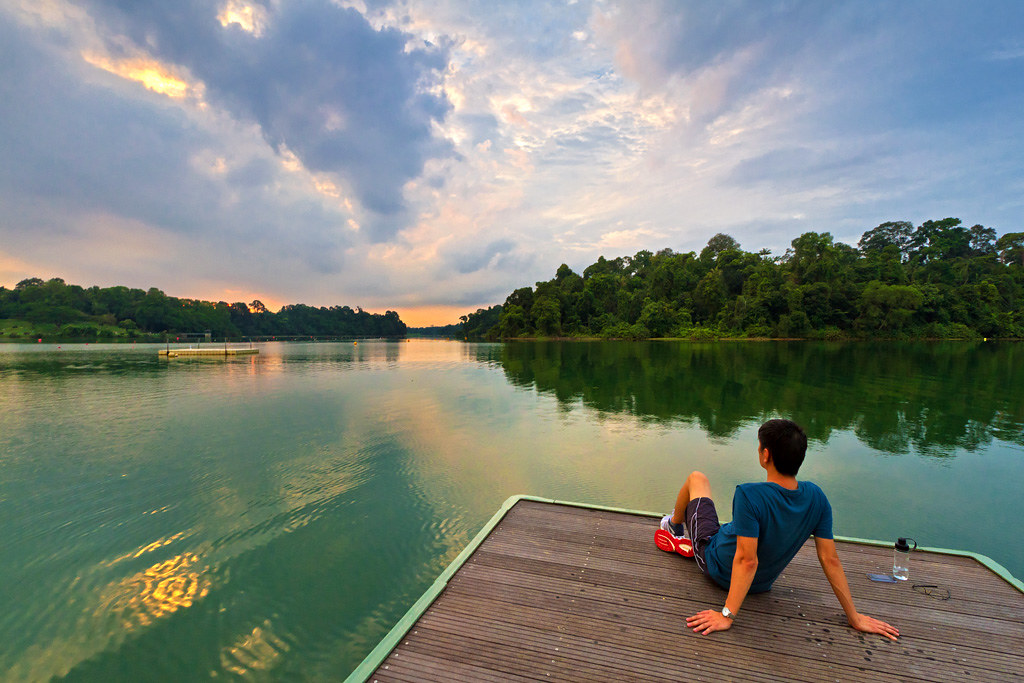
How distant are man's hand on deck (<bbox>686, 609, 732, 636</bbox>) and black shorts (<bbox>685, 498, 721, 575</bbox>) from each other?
0.58m

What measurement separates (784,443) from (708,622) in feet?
4.50

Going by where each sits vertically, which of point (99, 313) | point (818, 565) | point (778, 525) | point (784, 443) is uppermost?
point (99, 313)

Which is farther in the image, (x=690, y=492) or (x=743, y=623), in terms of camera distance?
(x=690, y=492)

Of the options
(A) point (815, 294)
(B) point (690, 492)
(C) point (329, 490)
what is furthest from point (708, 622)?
(A) point (815, 294)

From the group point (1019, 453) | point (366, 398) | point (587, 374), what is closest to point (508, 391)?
point (366, 398)

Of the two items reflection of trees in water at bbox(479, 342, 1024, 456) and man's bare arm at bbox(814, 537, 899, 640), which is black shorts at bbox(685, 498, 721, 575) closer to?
man's bare arm at bbox(814, 537, 899, 640)

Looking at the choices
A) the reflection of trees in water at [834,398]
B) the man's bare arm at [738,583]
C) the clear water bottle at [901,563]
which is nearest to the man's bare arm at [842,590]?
the man's bare arm at [738,583]

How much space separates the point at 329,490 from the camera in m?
7.70

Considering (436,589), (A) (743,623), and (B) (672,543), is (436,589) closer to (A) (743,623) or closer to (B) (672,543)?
(B) (672,543)

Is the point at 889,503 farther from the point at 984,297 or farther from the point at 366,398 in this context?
the point at 984,297

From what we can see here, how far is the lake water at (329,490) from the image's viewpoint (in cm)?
417

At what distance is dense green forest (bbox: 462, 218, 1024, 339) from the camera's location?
243ft

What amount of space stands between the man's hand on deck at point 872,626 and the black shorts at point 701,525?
3.21ft

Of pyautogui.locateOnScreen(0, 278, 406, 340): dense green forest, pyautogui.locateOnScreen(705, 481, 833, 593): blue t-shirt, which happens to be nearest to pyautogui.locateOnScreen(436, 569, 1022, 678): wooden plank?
pyautogui.locateOnScreen(705, 481, 833, 593): blue t-shirt
